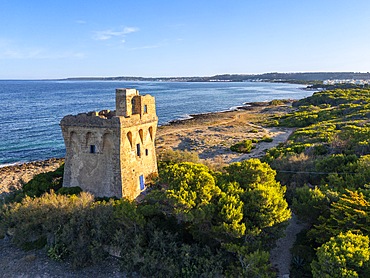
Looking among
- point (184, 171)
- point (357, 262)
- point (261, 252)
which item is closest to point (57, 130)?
point (184, 171)

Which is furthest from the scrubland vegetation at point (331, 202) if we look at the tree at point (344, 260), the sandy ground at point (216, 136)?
the sandy ground at point (216, 136)

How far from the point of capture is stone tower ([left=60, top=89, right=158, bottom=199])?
815 inches

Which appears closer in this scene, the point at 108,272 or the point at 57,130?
the point at 108,272

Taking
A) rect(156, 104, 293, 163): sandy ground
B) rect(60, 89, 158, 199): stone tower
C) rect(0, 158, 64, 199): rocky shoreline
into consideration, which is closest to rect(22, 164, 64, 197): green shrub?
rect(60, 89, 158, 199): stone tower

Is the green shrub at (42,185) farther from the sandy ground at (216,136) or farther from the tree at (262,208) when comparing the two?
the sandy ground at (216,136)

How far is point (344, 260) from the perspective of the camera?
12891 millimetres

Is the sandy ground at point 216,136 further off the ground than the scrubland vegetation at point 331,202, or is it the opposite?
the scrubland vegetation at point 331,202

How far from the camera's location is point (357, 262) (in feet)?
42.5

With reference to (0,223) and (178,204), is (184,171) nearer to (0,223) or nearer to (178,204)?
(178,204)

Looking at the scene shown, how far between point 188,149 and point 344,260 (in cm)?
3528

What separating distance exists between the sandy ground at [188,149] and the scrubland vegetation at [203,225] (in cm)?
72

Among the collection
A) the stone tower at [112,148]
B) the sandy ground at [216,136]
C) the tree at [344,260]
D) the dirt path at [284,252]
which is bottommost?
the dirt path at [284,252]

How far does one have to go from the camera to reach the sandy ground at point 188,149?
57.3ft

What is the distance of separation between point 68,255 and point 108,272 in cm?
298
